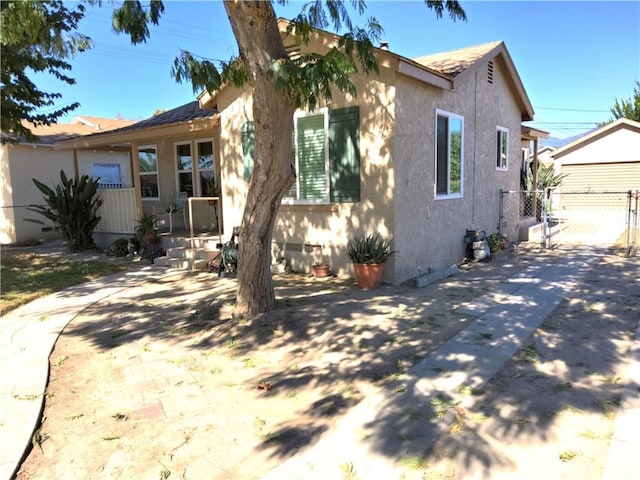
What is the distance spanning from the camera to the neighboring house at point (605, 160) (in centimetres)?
2148

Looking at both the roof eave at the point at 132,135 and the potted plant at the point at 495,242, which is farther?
the potted plant at the point at 495,242

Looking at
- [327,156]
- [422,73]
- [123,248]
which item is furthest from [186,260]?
[422,73]

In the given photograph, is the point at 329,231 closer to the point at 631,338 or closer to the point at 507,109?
the point at 631,338

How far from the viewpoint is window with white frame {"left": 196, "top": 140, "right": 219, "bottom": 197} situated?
11.4m

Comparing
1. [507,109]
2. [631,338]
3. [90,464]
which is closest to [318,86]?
[90,464]

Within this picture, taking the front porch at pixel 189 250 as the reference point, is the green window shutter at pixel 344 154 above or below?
above

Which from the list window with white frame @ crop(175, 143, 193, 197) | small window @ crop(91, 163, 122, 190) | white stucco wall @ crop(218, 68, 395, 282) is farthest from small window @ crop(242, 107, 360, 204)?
small window @ crop(91, 163, 122, 190)

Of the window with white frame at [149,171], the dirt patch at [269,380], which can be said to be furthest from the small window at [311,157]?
the window with white frame at [149,171]

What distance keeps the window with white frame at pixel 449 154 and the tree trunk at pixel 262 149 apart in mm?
4230

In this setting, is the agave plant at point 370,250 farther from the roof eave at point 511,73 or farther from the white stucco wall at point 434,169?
the roof eave at point 511,73

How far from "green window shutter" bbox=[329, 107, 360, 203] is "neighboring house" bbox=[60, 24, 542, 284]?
16 millimetres

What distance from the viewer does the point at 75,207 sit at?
11289mm

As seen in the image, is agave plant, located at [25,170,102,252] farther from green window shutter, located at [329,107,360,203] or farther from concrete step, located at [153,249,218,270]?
green window shutter, located at [329,107,360,203]

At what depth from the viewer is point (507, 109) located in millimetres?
11586
